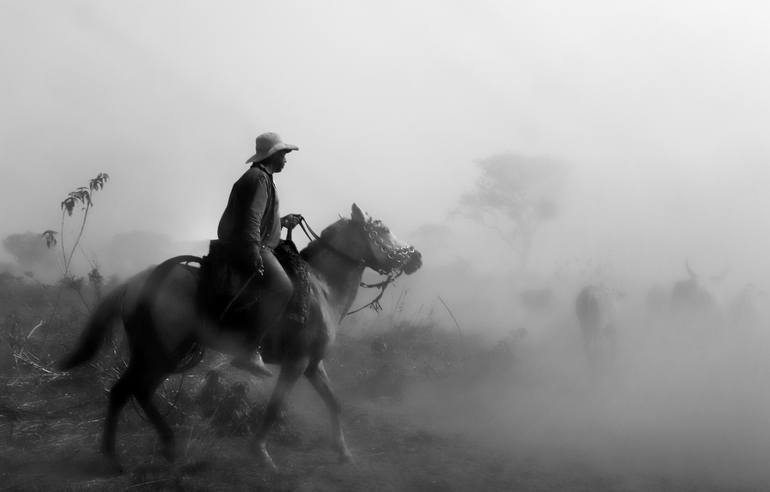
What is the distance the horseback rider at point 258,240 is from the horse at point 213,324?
0.83 feet

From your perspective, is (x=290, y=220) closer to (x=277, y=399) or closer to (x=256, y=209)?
(x=256, y=209)

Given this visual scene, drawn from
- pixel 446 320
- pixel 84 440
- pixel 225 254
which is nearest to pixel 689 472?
pixel 225 254

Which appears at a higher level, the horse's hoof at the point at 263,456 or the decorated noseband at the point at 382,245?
the decorated noseband at the point at 382,245

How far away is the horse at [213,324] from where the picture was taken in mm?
5957

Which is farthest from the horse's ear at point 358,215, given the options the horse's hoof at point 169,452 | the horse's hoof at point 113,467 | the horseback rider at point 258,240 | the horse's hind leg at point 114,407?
the horse's hoof at point 113,467

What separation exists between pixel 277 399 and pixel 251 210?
2.00 m

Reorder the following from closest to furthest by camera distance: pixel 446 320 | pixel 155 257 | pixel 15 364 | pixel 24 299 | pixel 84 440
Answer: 1. pixel 84 440
2. pixel 15 364
3. pixel 24 299
4. pixel 446 320
5. pixel 155 257

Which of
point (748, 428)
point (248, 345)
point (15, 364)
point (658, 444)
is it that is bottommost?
point (15, 364)

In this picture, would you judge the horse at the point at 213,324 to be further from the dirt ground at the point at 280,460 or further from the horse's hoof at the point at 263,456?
the dirt ground at the point at 280,460

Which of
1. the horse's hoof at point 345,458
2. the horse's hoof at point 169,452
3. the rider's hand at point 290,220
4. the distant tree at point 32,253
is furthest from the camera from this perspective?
the distant tree at point 32,253

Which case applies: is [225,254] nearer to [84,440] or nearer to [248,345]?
[248,345]

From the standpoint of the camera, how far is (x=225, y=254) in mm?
6141

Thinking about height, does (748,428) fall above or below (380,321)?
below

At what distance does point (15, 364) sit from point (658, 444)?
9.38 meters
